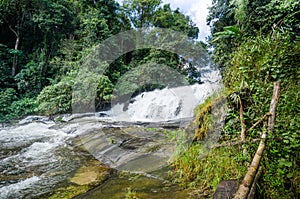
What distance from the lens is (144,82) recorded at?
49.3ft

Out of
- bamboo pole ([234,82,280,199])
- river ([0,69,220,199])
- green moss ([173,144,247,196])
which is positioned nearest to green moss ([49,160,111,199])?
river ([0,69,220,199])

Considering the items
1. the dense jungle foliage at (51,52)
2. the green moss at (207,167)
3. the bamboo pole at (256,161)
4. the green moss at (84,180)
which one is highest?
the dense jungle foliage at (51,52)

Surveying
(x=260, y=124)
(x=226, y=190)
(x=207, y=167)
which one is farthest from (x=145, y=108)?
(x=226, y=190)

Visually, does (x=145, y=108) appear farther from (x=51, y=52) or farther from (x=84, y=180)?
(x=84, y=180)

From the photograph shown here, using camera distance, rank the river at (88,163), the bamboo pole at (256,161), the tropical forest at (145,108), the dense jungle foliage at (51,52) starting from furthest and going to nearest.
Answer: the dense jungle foliage at (51,52) < the river at (88,163) < the tropical forest at (145,108) < the bamboo pole at (256,161)

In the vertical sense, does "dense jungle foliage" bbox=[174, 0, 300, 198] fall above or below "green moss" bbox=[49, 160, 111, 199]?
above

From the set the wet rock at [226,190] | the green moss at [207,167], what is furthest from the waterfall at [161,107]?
the wet rock at [226,190]

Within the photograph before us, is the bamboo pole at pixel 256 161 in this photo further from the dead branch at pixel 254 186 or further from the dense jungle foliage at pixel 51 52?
the dense jungle foliage at pixel 51 52

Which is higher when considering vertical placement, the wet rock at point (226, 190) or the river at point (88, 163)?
the wet rock at point (226, 190)

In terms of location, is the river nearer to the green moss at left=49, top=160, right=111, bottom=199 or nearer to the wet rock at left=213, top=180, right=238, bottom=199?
the green moss at left=49, top=160, right=111, bottom=199

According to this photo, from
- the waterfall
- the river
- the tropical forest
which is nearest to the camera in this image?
the tropical forest

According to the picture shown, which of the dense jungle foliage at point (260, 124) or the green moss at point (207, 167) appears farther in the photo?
the green moss at point (207, 167)

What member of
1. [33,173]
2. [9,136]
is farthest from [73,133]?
[33,173]

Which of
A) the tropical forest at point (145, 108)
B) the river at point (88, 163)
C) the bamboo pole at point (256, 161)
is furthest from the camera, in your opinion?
the river at point (88, 163)
